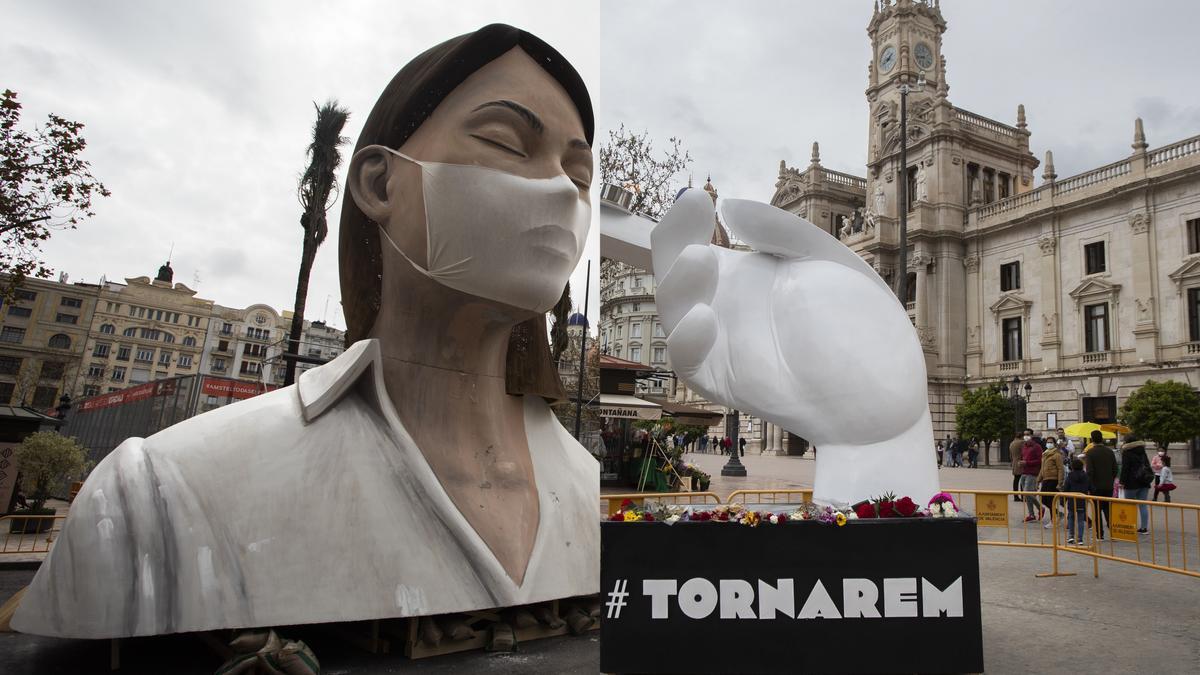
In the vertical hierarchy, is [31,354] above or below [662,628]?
above

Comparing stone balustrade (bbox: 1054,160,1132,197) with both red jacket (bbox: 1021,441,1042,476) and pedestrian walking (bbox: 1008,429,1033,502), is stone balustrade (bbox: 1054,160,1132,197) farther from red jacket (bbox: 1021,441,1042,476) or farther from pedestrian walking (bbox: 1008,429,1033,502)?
red jacket (bbox: 1021,441,1042,476)

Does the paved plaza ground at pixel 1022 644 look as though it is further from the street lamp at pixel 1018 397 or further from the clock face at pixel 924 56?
the clock face at pixel 924 56

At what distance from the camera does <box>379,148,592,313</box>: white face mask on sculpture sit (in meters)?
3.96

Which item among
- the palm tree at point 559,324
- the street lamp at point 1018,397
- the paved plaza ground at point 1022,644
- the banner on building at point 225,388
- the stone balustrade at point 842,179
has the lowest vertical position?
the paved plaza ground at point 1022,644

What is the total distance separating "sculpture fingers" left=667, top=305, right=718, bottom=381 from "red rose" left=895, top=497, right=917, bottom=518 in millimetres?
1715

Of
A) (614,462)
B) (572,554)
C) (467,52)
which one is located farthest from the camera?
(614,462)

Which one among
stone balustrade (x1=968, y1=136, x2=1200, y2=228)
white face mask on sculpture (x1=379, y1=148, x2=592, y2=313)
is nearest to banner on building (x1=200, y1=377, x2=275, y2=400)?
white face mask on sculpture (x1=379, y1=148, x2=592, y2=313)


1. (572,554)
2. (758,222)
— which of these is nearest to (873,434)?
(758,222)

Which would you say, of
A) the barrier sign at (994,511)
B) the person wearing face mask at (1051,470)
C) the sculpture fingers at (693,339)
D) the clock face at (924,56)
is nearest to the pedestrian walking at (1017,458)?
the person wearing face mask at (1051,470)

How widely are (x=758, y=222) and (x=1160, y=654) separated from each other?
13.4 ft

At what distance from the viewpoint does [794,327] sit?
543 centimetres

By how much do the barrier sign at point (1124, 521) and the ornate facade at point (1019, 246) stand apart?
21402 mm

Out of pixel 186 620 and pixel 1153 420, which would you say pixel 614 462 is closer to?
pixel 186 620

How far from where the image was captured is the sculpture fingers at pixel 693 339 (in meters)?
5.57
